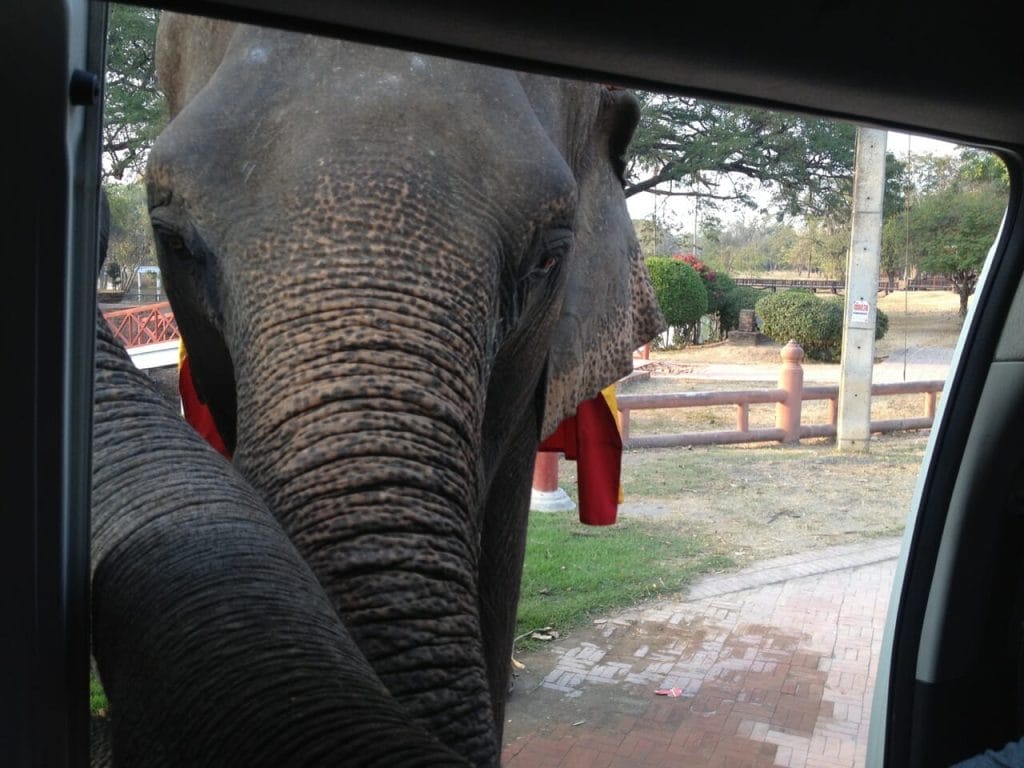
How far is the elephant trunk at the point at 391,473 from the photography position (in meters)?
1.81

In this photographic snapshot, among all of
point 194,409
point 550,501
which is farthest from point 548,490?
point 194,409

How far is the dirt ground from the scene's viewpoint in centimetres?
949

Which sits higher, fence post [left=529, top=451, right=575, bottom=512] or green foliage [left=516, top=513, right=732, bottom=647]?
fence post [left=529, top=451, right=575, bottom=512]

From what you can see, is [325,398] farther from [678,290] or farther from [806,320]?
[678,290]

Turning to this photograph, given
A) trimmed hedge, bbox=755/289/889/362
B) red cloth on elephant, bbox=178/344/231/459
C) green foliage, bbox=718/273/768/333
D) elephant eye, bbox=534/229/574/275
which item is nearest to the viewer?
elephant eye, bbox=534/229/574/275

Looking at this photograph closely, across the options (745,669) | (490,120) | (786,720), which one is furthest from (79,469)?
(745,669)

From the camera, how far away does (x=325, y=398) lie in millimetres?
2029

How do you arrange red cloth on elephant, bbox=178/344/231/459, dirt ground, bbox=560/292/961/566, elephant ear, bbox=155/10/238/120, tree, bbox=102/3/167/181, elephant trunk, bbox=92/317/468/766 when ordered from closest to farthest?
1. elephant trunk, bbox=92/317/468/766
2. elephant ear, bbox=155/10/238/120
3. red cloth on elephant, bbox=178/344/231/459
4. tree, bbox=102/3/167/181
5. dirt ground, bbox=560/292/961/566

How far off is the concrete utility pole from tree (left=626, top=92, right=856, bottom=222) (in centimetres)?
501

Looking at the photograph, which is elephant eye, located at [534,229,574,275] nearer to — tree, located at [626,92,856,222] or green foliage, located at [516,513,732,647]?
green foliage, located at [516,513,732,647]

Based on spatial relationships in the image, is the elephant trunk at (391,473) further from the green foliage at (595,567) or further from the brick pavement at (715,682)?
the green foliage at (595,567)

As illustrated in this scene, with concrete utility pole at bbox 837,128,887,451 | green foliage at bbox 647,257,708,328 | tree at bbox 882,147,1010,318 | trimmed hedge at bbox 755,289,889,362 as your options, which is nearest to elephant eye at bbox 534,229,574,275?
concrete utility pole at bbox 837,128,887,451

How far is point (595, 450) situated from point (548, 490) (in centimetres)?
484

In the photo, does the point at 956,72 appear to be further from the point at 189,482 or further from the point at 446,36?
the point at 189,482
